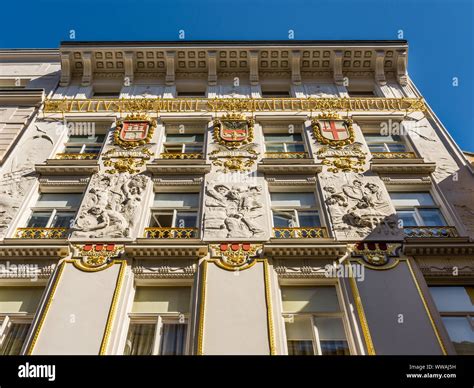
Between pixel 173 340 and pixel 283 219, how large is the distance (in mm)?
4820

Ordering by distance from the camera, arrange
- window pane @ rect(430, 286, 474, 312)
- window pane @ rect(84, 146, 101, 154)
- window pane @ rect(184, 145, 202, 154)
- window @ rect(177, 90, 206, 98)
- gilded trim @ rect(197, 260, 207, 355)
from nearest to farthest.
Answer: gilded trim @ rect(197, 260, 207, 355), window pane @ rect(430, 286, 474, 312), window pane @ rect(84, 146, 101, 154), window pane @ rect(184, 145, 202, 154), window @ rect(177, 90, 206, 98)

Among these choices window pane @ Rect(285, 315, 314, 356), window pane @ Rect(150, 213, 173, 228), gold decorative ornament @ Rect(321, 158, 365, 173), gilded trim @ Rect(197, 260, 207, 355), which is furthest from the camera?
gold decorative ornament @ Rect(321, 158, 365, 173)

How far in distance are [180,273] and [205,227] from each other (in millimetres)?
1638

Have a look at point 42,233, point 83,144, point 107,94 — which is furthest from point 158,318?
point 107,94

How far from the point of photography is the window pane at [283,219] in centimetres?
1202

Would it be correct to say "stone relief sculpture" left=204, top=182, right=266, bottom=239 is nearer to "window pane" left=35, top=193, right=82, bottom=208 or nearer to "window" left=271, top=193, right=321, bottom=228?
"window" left=271, top=193, right=321, bottom=228

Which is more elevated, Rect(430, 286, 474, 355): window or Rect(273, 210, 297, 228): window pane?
Rect(273, 210, 297, 228): window pane

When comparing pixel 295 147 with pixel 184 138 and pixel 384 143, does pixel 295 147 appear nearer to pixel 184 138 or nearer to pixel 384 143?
pixel 384 143

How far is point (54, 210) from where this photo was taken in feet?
41.3

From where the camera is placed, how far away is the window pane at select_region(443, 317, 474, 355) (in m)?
8.83

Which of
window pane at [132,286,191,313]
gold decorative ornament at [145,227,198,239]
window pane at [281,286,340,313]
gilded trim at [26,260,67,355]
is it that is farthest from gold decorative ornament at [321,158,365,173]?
gilded trim at [26,260,67,355]

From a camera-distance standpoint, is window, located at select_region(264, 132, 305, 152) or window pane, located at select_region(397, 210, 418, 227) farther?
window, located at select_region(264, 132, 305, 152)
